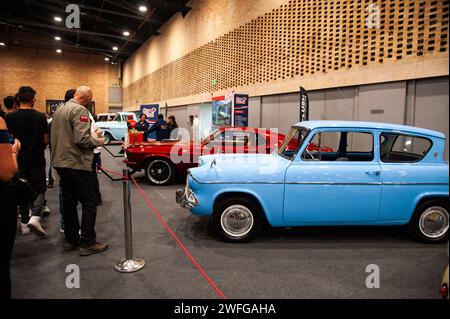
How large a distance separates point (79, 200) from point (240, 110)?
7.15m

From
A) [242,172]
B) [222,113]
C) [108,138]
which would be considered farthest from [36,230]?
[108,138]

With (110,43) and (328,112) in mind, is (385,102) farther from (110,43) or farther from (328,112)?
(110,43)

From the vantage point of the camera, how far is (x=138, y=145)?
7391mm

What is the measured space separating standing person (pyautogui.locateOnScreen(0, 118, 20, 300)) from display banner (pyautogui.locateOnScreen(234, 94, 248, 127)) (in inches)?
321

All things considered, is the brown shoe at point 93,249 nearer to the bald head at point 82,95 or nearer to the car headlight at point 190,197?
the car headlight at point 190,197

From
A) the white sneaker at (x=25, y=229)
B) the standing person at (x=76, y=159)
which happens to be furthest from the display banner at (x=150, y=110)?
the standing person at (x=76, y=159)

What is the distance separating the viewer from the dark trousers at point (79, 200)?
3506 mm

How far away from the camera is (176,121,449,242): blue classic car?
12.5 ft

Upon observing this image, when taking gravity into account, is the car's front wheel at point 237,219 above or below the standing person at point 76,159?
below

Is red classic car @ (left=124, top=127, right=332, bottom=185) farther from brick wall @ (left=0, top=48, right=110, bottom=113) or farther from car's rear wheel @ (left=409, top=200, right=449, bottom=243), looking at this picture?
brick wall @ (left=0, top=48, right=110, bottom=113)

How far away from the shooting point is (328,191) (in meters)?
3.79

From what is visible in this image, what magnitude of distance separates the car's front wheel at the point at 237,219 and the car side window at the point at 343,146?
0.96 m

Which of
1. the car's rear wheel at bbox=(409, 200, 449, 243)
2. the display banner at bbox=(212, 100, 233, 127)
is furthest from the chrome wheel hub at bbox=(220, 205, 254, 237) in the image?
the display banner at bbox=(212, 100, 233, 127)
